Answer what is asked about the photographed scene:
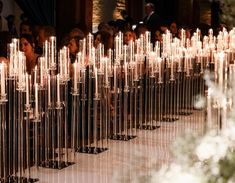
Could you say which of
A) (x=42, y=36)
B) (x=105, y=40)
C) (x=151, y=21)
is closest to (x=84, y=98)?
(x=105, y=40)

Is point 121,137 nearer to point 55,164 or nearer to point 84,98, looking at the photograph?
point 84,98

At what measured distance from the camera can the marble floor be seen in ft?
15.8

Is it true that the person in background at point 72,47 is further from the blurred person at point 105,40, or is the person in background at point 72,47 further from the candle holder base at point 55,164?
the candle holder base at point 55,164

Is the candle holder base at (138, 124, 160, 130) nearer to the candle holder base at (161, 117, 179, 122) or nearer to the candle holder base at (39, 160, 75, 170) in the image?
the candle holder base at (161, 117, 179, 122)

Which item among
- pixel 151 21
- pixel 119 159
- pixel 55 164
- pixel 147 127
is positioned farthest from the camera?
Answer: pixel 151 21

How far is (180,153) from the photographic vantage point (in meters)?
1.39

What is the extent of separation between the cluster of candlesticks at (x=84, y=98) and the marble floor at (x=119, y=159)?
11 cm

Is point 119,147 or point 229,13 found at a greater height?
point 229,13

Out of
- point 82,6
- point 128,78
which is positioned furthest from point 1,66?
point 82,6

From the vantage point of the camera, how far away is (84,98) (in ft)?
19.8

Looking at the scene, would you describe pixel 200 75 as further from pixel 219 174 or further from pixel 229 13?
pixel 219 174

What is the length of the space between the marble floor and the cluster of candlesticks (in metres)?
0.11

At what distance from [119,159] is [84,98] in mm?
791

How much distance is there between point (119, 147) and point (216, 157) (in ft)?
15.4
